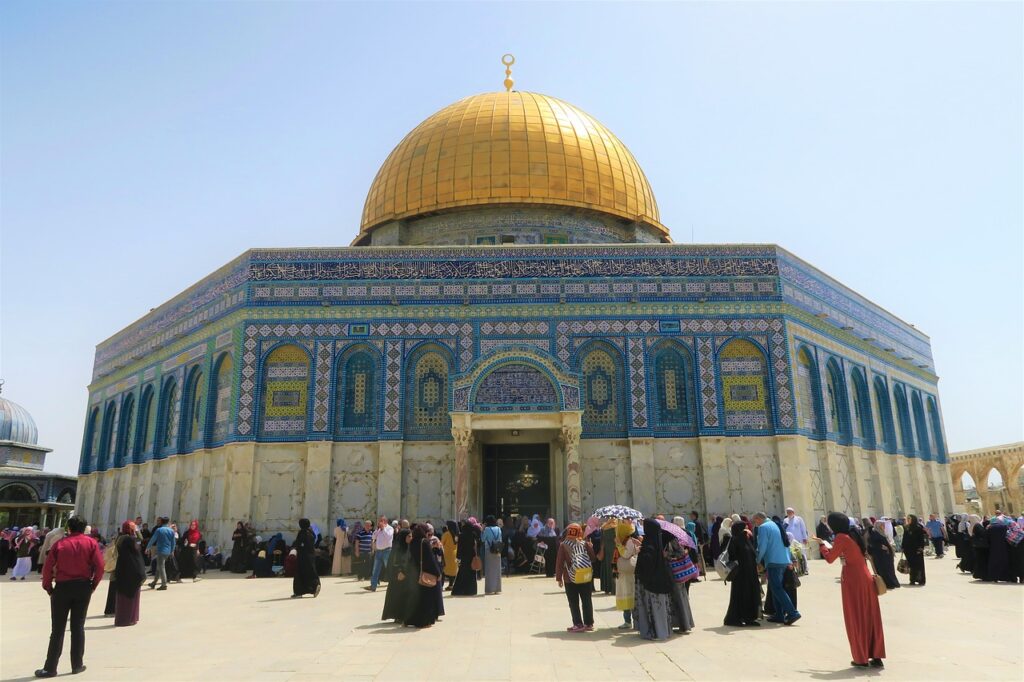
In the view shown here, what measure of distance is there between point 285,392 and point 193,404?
3.76 meters

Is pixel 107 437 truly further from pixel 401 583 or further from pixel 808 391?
pixel 808 391

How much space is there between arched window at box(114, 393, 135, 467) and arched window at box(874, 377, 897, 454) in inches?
868

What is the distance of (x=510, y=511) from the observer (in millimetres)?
17125

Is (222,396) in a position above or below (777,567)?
above

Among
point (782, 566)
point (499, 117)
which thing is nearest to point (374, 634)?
point (782, 566)

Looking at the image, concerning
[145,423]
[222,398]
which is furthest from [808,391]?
[145,423]

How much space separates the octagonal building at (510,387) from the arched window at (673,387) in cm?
4

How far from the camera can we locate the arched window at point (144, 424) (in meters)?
21.0

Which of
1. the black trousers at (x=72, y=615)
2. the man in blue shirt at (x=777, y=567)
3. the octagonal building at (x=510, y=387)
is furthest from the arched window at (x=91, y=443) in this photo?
the man in blue shirt at (x=777, y=567)

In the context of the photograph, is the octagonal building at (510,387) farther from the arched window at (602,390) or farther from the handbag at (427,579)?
the handbag at (427,579)

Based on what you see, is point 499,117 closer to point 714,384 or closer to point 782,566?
point 714,384

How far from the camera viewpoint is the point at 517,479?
56.8 feet

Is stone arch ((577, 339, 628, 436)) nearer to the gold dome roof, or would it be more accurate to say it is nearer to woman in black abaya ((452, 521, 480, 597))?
the gold dome roof

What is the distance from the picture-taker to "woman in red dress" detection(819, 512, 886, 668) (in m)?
5.62
